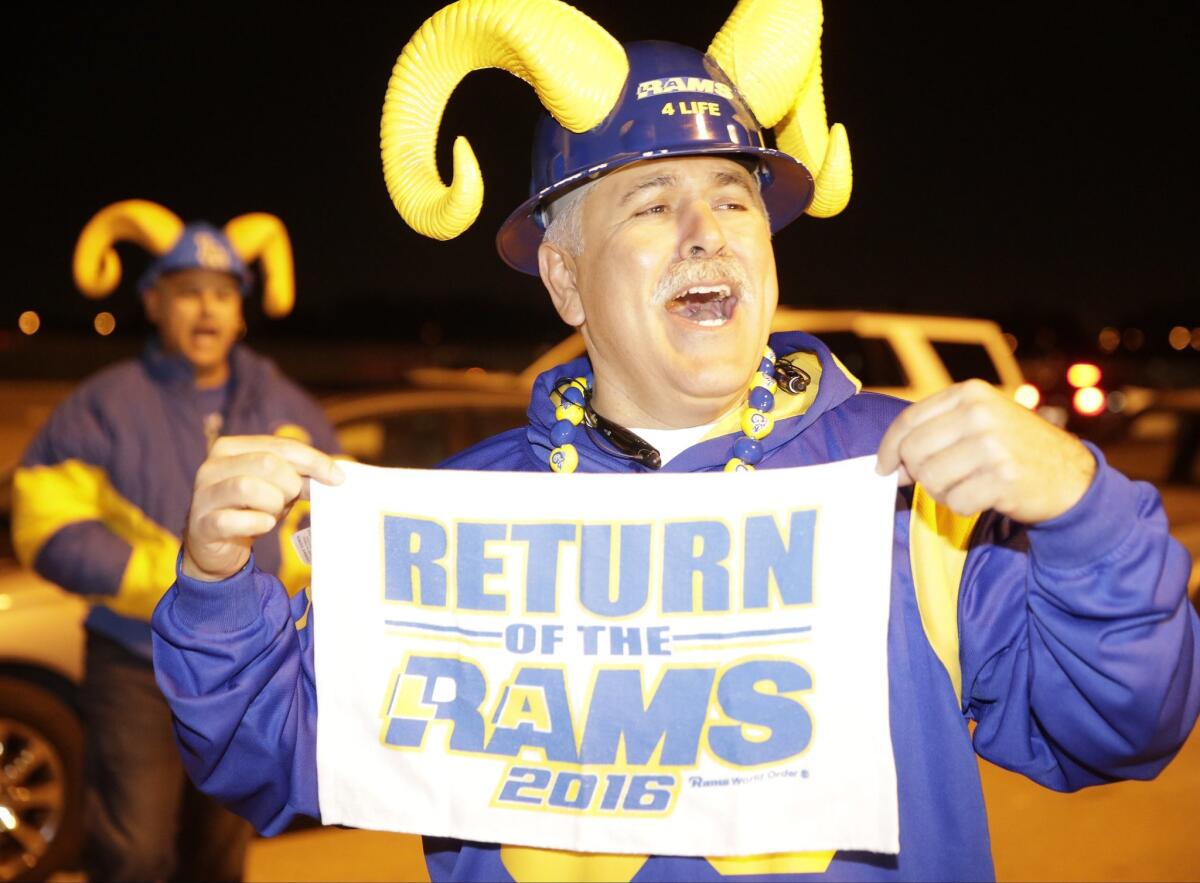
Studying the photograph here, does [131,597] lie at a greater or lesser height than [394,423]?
lesser

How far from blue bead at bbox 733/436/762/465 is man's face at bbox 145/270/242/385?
8.77 feet

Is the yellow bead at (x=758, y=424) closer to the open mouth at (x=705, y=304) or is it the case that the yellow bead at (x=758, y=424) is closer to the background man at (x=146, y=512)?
the open mouth at (x=705, y=304)

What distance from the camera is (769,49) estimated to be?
7.30 feet

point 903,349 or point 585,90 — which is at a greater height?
point 903,349

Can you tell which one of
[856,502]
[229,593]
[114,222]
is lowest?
[229,593]

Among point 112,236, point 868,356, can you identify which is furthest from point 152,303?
point 868,356

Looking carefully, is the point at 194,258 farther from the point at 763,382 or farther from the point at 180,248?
the point at 763,382

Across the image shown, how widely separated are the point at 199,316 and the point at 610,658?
2.84 meters

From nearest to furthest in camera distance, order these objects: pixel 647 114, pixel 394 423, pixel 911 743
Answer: pixel 911 743, pixel 647 114, pixel 394 423

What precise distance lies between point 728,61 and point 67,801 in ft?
13.1

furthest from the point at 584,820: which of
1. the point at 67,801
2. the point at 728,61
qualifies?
the point at 67,801

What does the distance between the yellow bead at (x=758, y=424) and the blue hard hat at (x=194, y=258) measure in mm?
2915

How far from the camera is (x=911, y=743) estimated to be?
1838 millimetres

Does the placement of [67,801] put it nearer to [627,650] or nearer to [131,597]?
[131,597]
